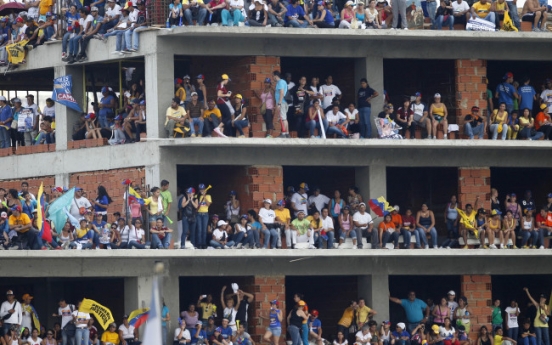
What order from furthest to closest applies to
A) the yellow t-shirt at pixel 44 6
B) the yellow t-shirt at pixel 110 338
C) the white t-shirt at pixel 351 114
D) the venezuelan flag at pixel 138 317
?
the yellow t-shirt at pixel 44 6, the white t-shirt at pixel 351 114, the yellow t-shirt at pixel 110 338, the venezuelan flag at pixel 138 317

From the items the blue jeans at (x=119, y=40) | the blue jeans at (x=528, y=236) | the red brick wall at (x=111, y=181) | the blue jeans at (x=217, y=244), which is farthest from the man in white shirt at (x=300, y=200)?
the blue jeans at (x=528, y=236)

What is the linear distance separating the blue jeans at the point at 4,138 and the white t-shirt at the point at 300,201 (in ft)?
27.6

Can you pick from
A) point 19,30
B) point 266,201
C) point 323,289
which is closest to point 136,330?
point 266,201

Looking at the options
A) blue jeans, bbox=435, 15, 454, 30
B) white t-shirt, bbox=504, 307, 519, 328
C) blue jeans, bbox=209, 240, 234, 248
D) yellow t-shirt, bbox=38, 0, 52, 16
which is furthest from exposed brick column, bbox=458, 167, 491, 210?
yellow t-shirt, bbox=38, 0, 52, 16

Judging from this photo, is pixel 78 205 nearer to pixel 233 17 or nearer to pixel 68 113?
pixel 68 113

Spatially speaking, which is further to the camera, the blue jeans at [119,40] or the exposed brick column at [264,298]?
the blue jeans at [119,40]

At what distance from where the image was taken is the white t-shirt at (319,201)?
42125mm

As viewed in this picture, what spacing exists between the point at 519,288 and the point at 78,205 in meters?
14.1

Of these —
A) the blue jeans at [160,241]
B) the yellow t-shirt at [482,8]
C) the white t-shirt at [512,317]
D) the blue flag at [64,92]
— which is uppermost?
the yellow t-shirt at [482,8]

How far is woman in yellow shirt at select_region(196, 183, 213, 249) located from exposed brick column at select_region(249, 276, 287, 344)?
2146mm

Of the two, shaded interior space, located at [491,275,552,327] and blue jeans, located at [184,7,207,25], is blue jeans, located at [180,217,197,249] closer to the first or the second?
blue jeans, located at [184,7,207,25]

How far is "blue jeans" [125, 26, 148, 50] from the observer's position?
137 ft

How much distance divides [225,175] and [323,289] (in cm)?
430

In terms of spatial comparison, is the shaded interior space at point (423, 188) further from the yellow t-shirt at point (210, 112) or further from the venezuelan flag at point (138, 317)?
the venezuelan flag at point (138, 317)
